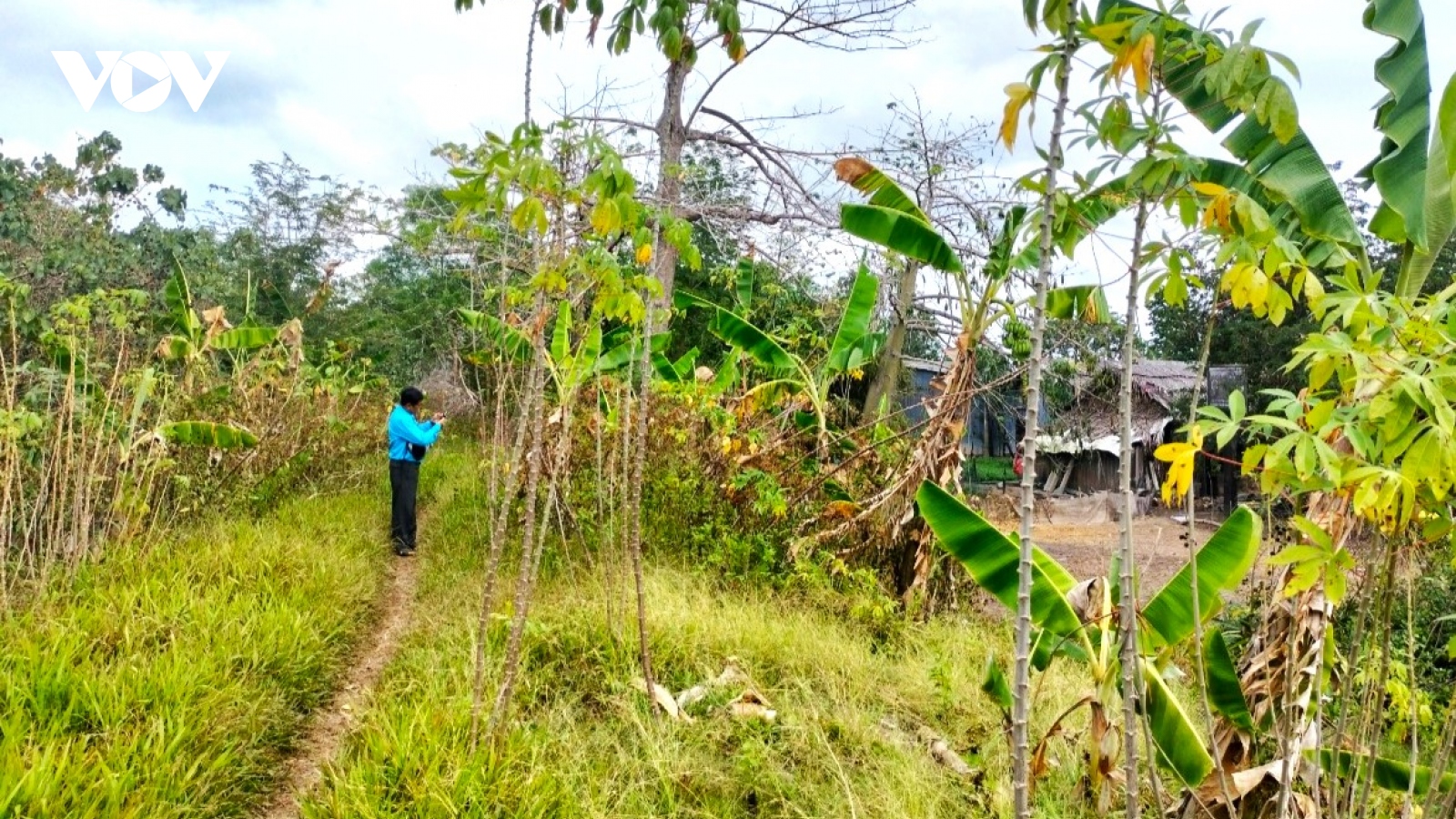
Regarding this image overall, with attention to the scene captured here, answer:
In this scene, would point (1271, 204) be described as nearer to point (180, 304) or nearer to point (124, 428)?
point (124, 428)

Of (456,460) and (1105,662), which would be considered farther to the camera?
(456,460)

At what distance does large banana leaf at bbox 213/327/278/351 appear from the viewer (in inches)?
299

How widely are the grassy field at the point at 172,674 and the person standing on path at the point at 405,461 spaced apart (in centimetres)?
174

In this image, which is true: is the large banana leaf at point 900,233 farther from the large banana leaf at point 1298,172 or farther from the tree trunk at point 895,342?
the tree trunk at point 895,342

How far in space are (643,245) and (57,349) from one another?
4.62 metres

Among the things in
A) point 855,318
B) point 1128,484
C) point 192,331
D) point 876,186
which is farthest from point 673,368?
point 1128,484

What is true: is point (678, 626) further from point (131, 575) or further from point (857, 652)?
point (131, 575)

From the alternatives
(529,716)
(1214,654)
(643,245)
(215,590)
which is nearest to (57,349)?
(215,590)

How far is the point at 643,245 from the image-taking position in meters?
3.13

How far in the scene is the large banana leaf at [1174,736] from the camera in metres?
2.93

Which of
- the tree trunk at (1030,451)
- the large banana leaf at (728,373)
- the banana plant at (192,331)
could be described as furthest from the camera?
the large banana leaf at (728,373)

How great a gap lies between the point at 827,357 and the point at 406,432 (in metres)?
3.96

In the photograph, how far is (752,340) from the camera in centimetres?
728

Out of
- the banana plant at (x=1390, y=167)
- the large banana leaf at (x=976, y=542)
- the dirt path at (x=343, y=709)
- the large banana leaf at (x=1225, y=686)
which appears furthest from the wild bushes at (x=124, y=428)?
the banana plant at (x=1390, y=167)
